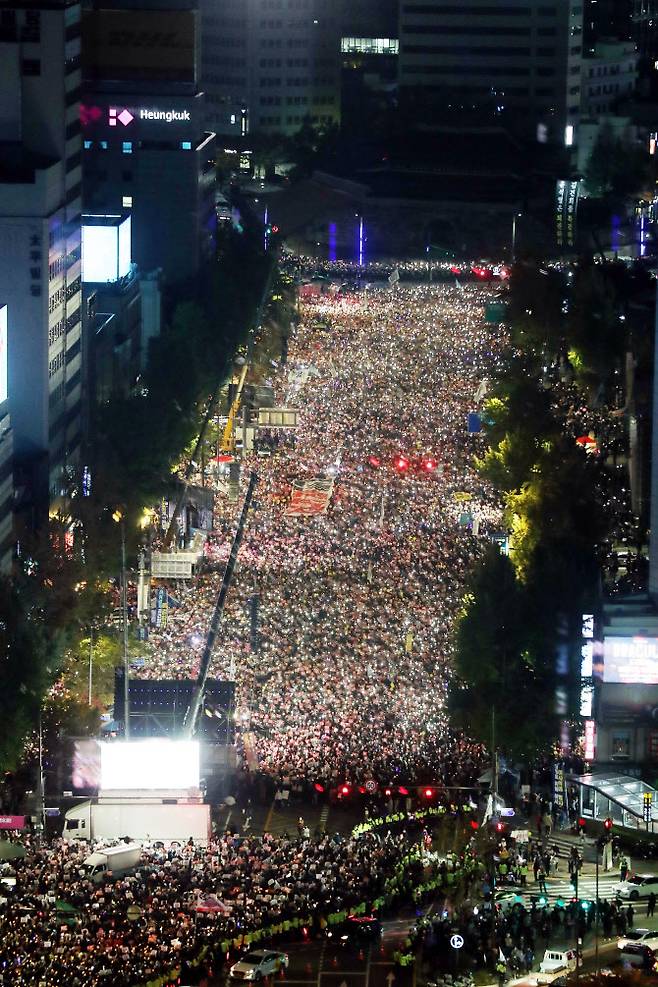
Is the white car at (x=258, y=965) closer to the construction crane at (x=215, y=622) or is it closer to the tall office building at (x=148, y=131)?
the construction crane at (x=215, y=622)

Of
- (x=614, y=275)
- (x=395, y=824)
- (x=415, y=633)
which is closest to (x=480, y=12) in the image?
(x=614, y=275)

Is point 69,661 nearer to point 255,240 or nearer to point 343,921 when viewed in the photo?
point 343,921

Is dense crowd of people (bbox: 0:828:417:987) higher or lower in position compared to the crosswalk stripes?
higher

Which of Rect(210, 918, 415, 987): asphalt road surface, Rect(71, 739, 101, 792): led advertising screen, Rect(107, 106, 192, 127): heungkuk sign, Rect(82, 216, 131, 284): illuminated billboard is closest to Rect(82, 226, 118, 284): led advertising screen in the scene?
Rect(82, 216, 131, 284): illuminated billboard

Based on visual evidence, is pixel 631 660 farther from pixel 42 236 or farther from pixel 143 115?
pixel 143 115

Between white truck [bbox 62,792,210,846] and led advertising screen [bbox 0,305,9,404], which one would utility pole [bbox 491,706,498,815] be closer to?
white truck [bbox 62,792,210,846]

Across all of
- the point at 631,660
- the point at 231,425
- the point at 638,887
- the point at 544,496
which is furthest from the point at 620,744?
the point at 231,425
